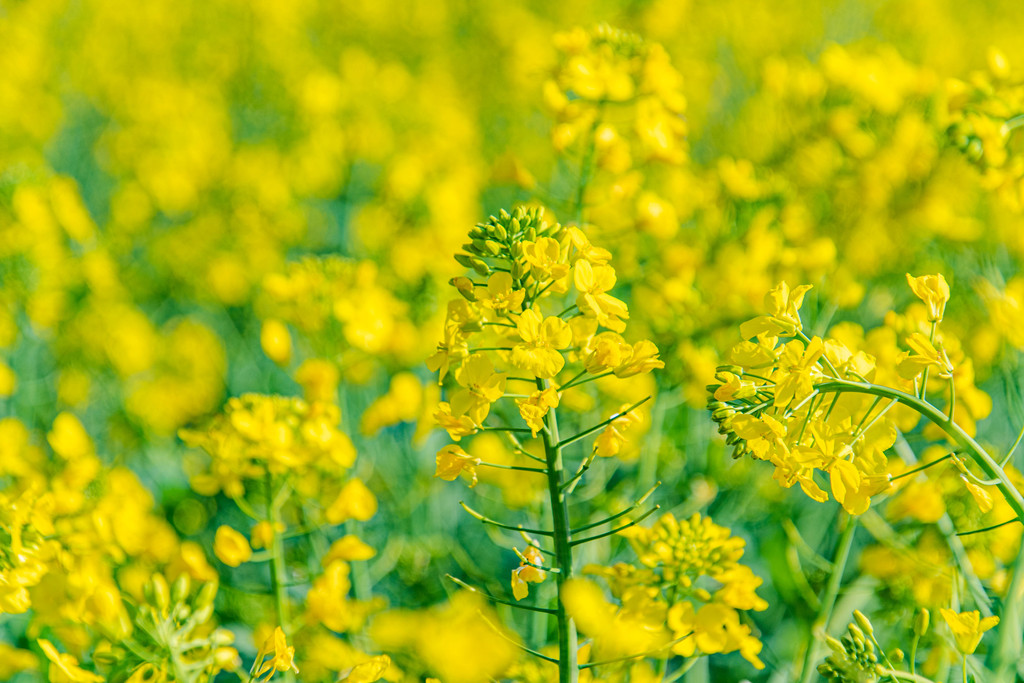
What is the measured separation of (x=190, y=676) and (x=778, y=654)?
1425mm

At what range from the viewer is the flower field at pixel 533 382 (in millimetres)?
1001

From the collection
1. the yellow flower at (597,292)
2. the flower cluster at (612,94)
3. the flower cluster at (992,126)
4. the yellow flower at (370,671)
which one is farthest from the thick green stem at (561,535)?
the flower cluster at (992,126)

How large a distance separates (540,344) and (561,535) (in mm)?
244

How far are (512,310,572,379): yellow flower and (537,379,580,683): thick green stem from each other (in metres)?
0.04

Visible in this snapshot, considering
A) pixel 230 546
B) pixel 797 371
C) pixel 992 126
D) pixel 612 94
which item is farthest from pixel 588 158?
pixel 230 546

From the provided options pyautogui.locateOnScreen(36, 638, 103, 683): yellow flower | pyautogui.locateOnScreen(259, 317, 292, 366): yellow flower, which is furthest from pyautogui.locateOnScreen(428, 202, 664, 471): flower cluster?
pyautogui.locateOnScreen(259, 317, 292, 366): yellow flower

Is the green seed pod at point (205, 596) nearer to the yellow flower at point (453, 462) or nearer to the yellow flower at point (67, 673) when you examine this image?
the yellow flower at point (67, 673)

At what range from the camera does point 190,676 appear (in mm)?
1186

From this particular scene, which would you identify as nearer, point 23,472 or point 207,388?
point 23,472

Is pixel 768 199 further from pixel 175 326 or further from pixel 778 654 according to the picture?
pixel 175 326

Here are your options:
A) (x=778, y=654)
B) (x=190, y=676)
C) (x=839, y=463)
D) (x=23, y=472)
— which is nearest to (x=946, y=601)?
(x=778, y=654)

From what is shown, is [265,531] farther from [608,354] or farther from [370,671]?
[608,354]

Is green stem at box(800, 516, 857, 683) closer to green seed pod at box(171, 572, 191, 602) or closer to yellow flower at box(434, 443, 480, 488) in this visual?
yellow flower at box(434, 443, 480, 488)

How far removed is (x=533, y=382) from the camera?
Result: 979mm
